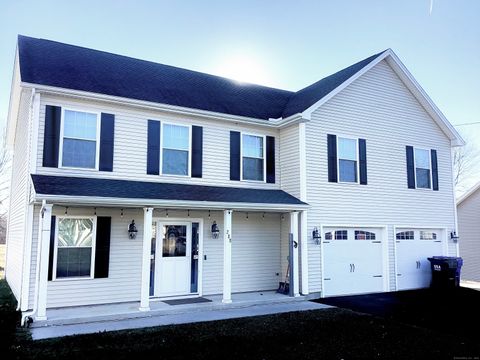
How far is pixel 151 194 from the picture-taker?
970 cm

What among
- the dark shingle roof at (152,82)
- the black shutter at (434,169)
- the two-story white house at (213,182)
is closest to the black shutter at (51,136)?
the two-story white house at (213,182)

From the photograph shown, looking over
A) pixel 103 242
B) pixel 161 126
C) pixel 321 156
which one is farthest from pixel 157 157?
pixel 321 156

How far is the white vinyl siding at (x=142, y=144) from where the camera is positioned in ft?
32.8

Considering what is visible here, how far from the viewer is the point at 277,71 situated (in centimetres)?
2022

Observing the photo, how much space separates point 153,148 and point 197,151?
1.29 meters

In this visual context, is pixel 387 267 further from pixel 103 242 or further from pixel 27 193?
pixel 27 193

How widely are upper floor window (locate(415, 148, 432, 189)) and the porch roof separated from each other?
17.4 ft

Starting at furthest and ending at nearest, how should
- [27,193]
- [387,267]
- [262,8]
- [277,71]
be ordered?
1. [277,71]
2. [262,8]
3. [387,267]
4. [27,193]

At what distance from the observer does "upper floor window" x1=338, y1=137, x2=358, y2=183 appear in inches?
507

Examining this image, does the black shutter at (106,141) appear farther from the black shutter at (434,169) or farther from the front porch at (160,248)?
the black shutter at (434,169)

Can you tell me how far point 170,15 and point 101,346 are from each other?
42.5 ft

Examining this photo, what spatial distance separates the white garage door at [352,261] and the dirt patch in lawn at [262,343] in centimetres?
360

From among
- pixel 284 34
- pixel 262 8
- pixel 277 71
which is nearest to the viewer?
pixel 262 8

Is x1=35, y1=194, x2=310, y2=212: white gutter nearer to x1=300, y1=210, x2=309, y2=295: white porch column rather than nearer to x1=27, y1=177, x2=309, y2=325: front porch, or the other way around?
x1=27, y1=177, x2=309, y2=325: front porch
